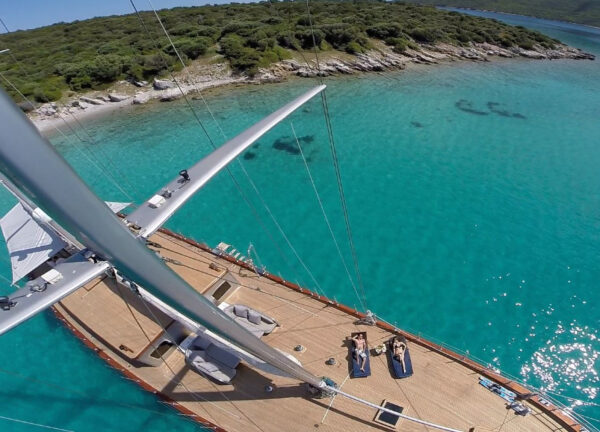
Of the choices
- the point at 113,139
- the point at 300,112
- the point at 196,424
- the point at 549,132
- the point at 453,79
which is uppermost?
the point at 453,79

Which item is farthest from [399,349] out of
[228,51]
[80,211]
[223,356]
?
[228,51]

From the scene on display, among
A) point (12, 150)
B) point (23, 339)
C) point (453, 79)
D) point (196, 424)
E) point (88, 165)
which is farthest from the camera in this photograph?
point (453, 79)

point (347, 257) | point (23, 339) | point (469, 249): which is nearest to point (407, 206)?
point (469, 249)

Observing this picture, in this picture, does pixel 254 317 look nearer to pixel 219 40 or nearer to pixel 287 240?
pixel 287 240

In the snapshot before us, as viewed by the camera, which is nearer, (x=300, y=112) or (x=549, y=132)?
(x=549, y=132)

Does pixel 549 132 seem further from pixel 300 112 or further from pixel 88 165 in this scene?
pixel 88 165

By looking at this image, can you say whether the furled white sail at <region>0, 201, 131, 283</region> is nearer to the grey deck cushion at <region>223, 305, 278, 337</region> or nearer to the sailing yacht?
the sailing yacht
